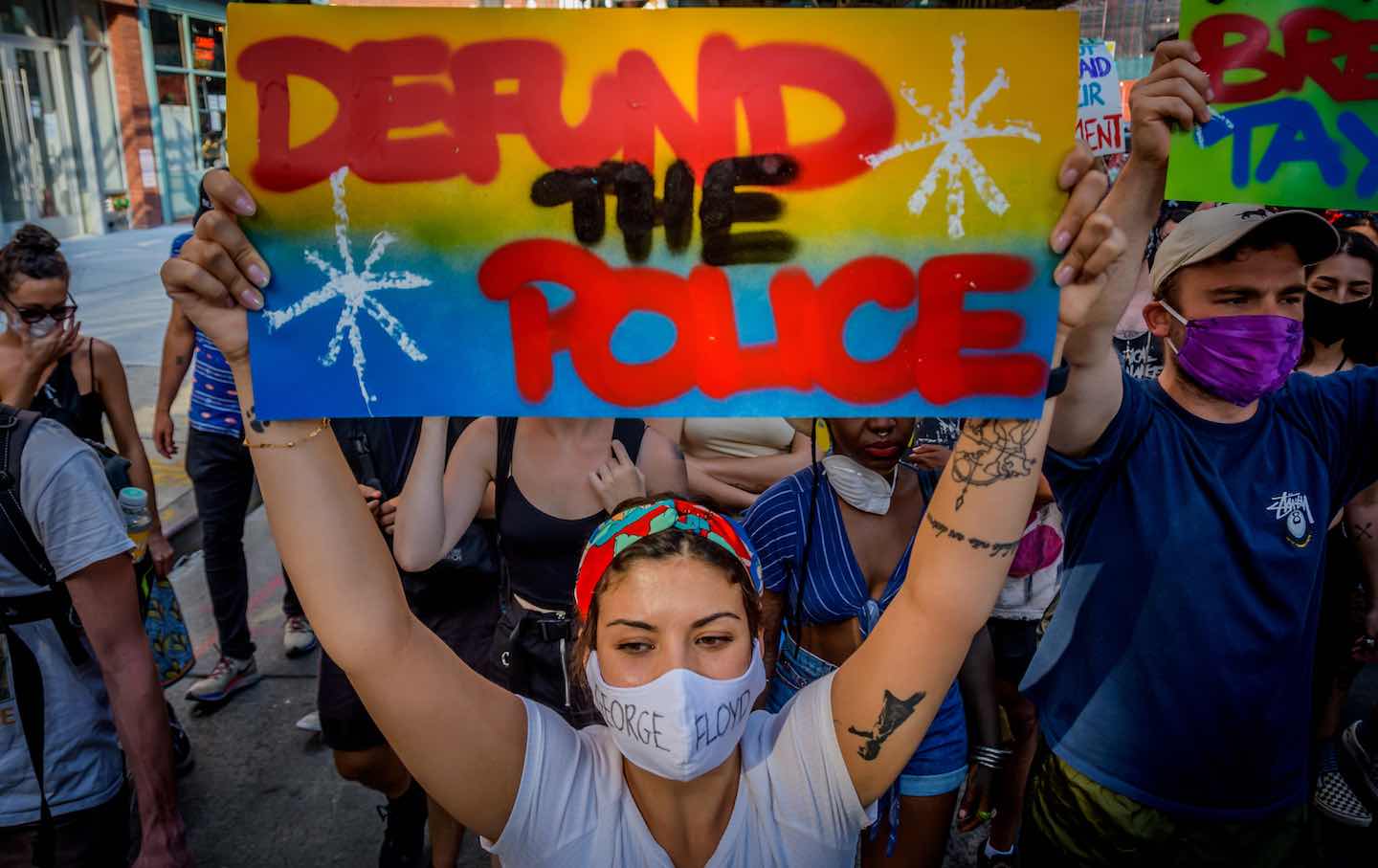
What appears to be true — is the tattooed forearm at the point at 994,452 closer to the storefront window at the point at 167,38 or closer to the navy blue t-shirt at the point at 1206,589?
the navy blue t-shirt at the point at 1206,589

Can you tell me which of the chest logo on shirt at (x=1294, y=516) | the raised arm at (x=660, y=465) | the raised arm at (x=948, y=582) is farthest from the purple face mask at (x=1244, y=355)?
the raised arm at (x=660, y=465)

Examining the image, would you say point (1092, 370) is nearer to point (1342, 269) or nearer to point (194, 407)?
point (1342, 269)

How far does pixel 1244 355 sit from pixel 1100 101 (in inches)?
163

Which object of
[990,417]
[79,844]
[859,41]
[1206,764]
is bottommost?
[79,844]

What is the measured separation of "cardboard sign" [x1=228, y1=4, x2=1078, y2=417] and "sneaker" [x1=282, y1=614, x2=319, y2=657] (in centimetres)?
378

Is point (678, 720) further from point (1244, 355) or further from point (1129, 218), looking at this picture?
point (1244, 355)

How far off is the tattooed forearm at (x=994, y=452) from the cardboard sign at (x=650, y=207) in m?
0.04

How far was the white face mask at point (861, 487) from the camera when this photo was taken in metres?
2.66

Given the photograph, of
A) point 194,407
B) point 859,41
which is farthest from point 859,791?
point 194,407

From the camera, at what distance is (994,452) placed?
1410 millimetres

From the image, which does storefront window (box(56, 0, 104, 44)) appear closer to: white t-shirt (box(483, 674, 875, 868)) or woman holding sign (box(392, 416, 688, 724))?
woman holding sign (box(392, 416, 688, 724))

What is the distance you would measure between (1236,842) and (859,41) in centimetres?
189

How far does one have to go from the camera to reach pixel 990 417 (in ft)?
4.56

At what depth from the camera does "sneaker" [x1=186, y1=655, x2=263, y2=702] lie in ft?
13.8
